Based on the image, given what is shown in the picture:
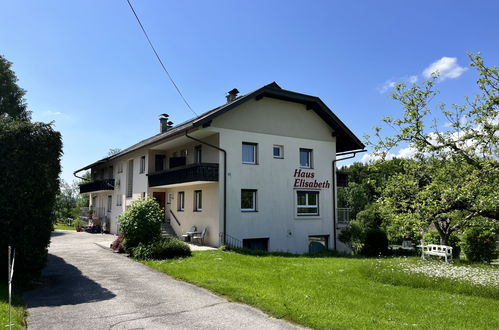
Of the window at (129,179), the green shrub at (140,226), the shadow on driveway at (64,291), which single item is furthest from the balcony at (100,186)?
the shadow on driveway at (64,291)

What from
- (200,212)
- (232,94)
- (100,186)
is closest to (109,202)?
(100,186)

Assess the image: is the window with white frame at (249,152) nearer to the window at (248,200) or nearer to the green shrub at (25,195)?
the window at (248,200)

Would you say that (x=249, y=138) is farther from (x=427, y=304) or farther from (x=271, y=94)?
(x=427, y=304)

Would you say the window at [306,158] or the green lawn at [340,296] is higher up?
the window at [306,158]

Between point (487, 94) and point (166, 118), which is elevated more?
point (166, 118)

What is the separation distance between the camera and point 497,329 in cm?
633

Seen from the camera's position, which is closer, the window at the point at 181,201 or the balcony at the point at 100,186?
the window at the point at 181,201

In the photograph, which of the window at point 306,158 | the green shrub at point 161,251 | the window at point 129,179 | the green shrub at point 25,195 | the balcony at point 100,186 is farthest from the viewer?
the balcony at point 100,186

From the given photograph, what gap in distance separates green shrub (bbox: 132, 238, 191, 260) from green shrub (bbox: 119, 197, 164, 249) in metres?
0.60

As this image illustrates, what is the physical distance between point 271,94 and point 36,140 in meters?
13.4

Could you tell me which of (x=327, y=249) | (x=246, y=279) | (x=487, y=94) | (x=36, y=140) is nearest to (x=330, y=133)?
(x=327, y=249)

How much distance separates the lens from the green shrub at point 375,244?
67.8 feet

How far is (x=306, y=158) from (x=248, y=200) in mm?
5102

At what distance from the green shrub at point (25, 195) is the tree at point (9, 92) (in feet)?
90.8
